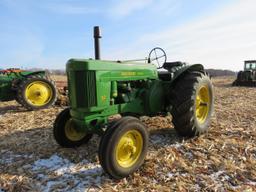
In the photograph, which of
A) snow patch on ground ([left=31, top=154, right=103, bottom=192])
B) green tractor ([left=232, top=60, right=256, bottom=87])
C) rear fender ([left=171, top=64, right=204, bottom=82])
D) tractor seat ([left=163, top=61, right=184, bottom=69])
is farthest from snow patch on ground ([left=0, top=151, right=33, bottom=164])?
green tractor ([left=232, top=60, right=256, bottom=87])

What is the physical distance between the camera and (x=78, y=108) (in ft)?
13.4

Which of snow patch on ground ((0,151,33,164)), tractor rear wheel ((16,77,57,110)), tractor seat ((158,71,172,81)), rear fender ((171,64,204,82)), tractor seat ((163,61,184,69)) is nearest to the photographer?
snow patch on ground ((0,151,33,164))

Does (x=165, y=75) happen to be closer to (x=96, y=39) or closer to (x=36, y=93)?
(x=96, y=39)

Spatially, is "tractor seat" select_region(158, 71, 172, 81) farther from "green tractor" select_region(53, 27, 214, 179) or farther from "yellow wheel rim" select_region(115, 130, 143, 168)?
"yellow wheel rim" select_region(115, 130, 143, 168)

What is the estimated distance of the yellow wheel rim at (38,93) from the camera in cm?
862

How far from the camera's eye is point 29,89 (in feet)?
28.3

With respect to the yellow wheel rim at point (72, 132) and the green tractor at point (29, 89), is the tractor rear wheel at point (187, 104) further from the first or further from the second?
the green tractor at point (29, 89)

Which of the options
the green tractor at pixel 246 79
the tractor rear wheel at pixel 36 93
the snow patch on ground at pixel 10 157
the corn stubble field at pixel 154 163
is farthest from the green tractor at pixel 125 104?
the green tractor at pixel 246 79

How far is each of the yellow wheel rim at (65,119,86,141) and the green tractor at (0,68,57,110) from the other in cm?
404

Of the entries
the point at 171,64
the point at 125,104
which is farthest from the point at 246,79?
the point at 125,104

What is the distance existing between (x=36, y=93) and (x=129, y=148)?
5730 millimetres

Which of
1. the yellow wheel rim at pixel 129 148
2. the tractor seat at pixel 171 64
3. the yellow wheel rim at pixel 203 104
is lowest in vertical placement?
the yellow wheel rim at pixel 129 148

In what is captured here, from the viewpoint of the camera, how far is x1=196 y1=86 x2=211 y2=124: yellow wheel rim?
18.5 feet

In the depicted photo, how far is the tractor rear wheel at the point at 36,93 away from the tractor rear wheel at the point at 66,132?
4046mm
